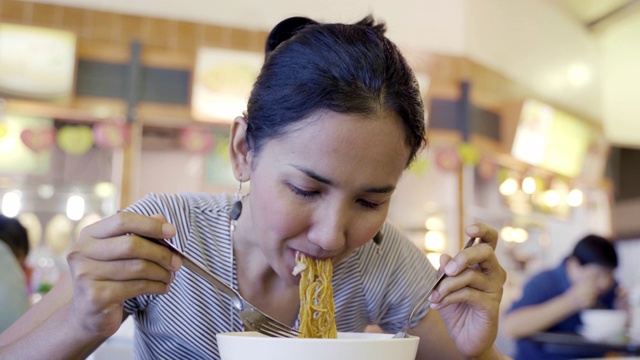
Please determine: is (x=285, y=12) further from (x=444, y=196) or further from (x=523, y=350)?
(x=523, y=350)

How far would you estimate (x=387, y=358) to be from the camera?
661 millimetres

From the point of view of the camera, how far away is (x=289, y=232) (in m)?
0.86

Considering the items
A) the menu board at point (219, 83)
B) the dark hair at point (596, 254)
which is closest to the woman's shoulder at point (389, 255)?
the dark hair at point (596, 254)

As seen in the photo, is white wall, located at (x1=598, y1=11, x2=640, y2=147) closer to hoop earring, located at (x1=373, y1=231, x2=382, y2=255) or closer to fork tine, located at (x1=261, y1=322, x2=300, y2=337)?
hoop earring, located at (x1=373, y1=231, x2=382, y2=255)

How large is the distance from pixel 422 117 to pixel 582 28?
6.97 metres

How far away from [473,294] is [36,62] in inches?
167

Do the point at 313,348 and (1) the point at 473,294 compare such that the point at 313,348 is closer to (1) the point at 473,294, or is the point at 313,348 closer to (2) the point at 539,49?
(1) the point at 473,294

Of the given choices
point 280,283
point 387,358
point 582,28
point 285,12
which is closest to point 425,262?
point 280,283

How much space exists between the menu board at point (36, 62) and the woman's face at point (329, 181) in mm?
4038

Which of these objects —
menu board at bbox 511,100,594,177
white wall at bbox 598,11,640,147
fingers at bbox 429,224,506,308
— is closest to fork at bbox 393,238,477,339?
fingers at bbox 429,224,506,308

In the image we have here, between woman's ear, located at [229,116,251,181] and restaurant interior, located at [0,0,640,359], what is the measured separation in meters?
2.40

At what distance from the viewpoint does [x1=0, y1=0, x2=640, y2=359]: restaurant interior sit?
14.8ft

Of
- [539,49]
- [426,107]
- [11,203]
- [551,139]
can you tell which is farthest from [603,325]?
[539,49]

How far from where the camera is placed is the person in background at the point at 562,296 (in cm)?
313
